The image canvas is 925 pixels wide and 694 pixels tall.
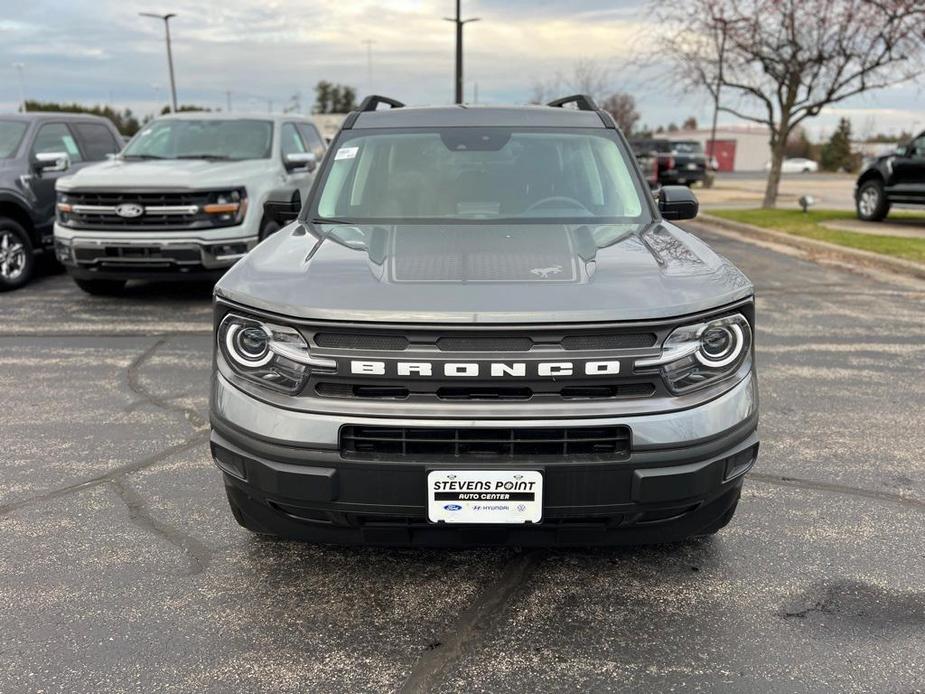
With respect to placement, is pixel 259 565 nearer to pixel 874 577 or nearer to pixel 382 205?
pixel 382 205

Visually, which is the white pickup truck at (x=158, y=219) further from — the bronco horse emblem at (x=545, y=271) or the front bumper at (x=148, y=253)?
the bronco horse emblem at (x=545, y=271)

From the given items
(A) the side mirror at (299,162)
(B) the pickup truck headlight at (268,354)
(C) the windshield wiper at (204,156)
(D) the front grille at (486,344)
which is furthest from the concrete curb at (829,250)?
(B) the pickup truck headlight at (268,354)

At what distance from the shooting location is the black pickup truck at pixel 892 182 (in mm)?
13711

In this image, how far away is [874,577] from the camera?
295 cm

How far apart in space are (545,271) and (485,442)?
67 centimetres

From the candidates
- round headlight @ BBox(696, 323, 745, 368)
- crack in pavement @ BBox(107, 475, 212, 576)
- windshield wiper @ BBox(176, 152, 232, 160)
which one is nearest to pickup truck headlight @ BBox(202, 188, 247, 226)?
windshield wiper @ BBox(176, 152, 232, 160)

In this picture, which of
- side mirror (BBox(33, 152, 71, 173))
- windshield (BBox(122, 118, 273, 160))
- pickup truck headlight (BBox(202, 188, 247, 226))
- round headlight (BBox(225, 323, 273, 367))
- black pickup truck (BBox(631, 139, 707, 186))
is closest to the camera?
round headlight (BBox(225, 323, 273, 367))

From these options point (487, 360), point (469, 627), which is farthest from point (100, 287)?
point (487, 360)

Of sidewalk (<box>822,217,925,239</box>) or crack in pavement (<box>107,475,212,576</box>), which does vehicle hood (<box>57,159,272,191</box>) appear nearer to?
crack in pavement (<box>107,475,212,576</box>)

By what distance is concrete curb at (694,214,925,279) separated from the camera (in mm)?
9856

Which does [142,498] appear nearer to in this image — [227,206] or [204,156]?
[227,206]

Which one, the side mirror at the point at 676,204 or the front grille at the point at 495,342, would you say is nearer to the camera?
the front grille at the point at 495,342

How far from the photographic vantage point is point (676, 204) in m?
4.13

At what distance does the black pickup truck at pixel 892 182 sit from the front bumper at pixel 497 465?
1351 cm
